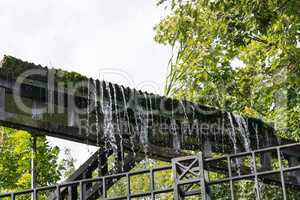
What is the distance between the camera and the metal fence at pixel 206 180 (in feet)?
26.8

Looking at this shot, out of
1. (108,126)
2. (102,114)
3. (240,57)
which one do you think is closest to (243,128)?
(108,126)

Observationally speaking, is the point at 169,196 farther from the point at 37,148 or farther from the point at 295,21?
the point at 295,21

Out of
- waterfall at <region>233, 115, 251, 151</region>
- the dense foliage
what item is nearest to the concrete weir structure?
waterfall at <region>233, 115, 251, 151</region>

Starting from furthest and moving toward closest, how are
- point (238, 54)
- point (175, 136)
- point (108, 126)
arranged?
point (238, 54) < point (175, 136) < point (108, 126)

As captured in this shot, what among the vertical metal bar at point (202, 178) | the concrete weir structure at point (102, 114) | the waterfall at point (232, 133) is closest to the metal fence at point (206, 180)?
the vertical metal bar at point (202, 178)

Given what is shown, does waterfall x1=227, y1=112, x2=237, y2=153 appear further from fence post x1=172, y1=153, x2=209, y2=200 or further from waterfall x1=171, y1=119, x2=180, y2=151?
fence post x1=172, y1=153, x2=209, y2=200

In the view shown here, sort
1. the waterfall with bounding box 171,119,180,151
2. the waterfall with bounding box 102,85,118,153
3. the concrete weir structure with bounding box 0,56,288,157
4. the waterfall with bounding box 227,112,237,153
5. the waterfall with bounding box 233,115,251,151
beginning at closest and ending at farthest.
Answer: the concrete weir structure with bounding box 0,56,288,157, the waterfall with bounding box 102,85,118,153, the waterfall with bounding box 171,119,180,151, the waterfall with bounding box 227,112,237,153, the waterfall with bounding box 233,115,251,151

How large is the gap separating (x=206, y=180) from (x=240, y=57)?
30.8 ft

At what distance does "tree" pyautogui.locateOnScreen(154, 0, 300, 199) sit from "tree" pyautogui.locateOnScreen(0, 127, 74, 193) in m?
3.50

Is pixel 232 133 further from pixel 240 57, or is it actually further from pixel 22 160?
pixel 22 160

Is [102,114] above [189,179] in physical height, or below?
above

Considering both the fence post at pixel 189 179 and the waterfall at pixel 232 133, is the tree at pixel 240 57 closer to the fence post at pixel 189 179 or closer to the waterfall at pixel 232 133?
the waterfall at pixel 232 133

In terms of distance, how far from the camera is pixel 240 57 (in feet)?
56.6

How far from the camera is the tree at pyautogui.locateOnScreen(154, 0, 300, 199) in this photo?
11.6 meters
